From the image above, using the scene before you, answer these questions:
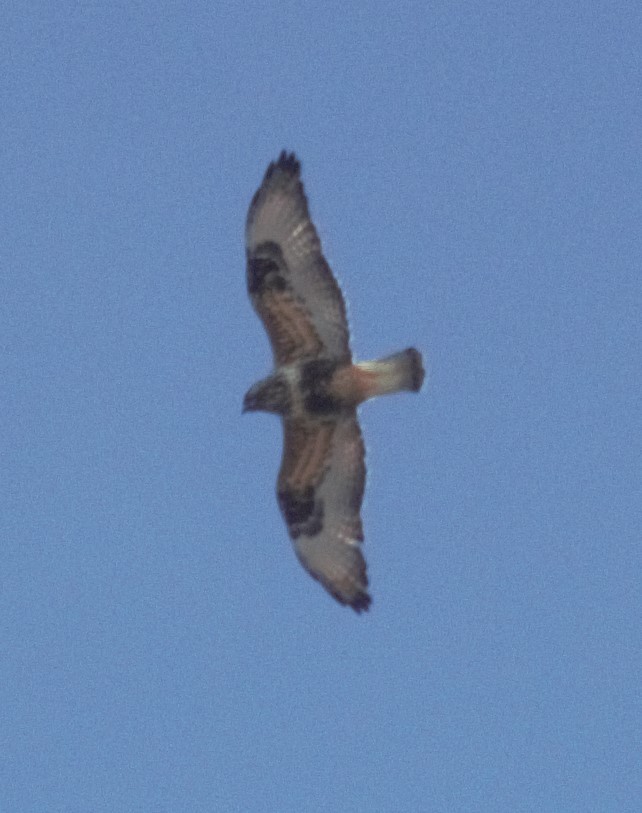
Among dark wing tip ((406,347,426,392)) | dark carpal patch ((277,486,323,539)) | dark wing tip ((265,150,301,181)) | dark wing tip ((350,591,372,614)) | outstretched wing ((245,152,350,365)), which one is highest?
dark wing tip ((265,150,301,181))

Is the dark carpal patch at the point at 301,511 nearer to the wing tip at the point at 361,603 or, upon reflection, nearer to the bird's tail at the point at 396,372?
the wing tip at the point at 361,603

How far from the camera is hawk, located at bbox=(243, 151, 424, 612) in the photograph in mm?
15633

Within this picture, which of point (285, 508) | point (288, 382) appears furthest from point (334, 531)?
point (288, 382)

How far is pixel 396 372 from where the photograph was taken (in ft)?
49.5

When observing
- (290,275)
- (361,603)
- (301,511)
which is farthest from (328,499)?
(290,275)

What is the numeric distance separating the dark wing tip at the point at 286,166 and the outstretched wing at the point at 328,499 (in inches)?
95.4

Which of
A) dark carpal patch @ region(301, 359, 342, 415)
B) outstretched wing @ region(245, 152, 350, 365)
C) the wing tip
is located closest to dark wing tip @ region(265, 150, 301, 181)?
outstretched wing @ region(245, 152, 350, 365)

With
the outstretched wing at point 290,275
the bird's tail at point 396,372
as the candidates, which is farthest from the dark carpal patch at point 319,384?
the bird's tail at point 396,372

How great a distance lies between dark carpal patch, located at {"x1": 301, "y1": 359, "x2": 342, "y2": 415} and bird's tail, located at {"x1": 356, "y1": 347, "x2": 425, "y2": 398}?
1.23ft

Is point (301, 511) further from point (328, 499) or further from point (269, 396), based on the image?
point (269, 396)

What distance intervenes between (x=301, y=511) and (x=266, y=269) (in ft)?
7.86

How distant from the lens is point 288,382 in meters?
15.6

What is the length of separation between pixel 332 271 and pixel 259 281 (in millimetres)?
733

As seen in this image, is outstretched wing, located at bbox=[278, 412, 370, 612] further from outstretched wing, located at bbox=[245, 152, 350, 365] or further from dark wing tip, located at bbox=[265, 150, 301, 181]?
dark wing tip, located at bbox=[265, 150, 301, 181]
